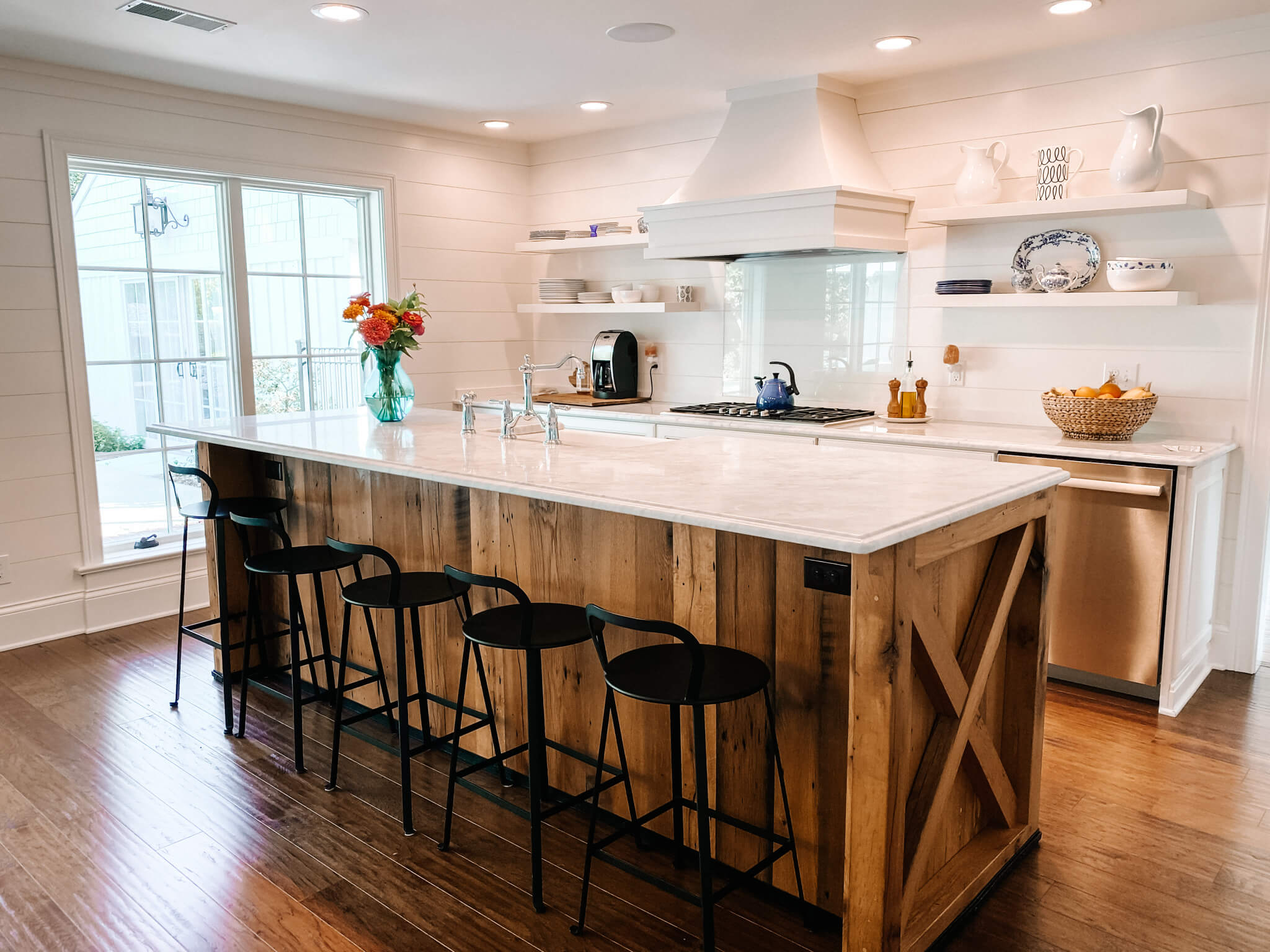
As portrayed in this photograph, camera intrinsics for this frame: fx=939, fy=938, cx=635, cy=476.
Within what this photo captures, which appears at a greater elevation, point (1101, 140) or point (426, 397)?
point (1101, 140)

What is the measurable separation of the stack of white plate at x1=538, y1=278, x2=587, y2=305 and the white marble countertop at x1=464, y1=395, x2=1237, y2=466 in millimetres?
1101

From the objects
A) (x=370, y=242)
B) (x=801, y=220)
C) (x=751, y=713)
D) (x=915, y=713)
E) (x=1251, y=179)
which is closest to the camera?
(x=915, y=713)

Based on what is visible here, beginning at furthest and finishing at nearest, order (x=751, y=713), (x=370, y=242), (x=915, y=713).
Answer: (x=370, y=242), (x=751, y=713), (x=915, y=713)

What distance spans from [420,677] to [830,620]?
124 centimetres

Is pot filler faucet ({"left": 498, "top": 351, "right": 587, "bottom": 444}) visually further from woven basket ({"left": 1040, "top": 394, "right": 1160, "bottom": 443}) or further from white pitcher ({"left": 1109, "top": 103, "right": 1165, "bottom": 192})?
white pitcher ({"left": 1109, "top": 103, "right": 1165, "bottom": 192})

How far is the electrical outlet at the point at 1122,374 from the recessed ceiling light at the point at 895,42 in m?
1.54

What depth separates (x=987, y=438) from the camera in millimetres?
3744

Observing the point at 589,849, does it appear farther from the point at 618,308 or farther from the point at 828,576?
the point at 618,308

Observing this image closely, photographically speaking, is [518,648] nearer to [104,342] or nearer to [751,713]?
[751,713]

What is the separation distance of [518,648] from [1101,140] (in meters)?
3.24

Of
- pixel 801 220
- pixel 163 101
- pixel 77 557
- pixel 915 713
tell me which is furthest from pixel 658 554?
pixel 163 101

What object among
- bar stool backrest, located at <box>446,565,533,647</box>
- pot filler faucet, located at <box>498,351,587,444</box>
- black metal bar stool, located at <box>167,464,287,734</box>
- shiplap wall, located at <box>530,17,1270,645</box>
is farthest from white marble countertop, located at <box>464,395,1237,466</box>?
bar stool backrest, located at <box>446,565,533,647</box>

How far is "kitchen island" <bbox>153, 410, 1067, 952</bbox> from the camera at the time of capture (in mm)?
1852

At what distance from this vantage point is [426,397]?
5.62 metres
